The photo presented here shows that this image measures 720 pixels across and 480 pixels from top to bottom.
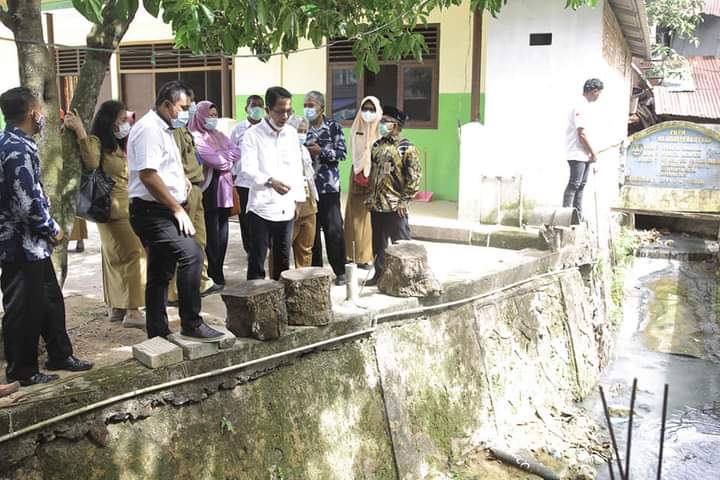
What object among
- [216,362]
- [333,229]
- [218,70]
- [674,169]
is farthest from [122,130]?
[674,169]

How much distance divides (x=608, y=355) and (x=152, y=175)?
594cm

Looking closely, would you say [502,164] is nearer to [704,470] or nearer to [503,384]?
[503,384]

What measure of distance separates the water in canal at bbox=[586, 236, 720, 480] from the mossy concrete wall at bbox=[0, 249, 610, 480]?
613mm

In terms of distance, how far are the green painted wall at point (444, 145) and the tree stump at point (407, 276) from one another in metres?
5.17

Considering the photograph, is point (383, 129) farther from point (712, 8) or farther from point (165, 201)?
point (712, 8)

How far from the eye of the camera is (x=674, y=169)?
1127cm

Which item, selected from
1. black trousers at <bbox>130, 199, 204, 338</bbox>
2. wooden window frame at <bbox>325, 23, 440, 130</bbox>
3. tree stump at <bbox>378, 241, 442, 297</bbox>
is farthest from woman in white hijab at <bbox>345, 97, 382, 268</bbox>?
wooden window frame at <bbox>325, 23, 440, 130</bbox>

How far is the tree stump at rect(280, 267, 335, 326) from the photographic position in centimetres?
412

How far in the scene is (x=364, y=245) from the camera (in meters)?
6.33

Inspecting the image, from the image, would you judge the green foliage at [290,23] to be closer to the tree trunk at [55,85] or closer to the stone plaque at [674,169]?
the tree trunk at [55,85]

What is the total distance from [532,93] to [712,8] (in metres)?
13.3

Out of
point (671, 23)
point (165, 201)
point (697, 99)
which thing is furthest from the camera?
point (671, 23)

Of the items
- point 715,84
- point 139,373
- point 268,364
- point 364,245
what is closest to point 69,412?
point 139,373

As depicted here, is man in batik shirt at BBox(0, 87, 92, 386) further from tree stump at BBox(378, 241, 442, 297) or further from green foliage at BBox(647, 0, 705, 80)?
green foliage at BBox(647, 0, 705, 80)
